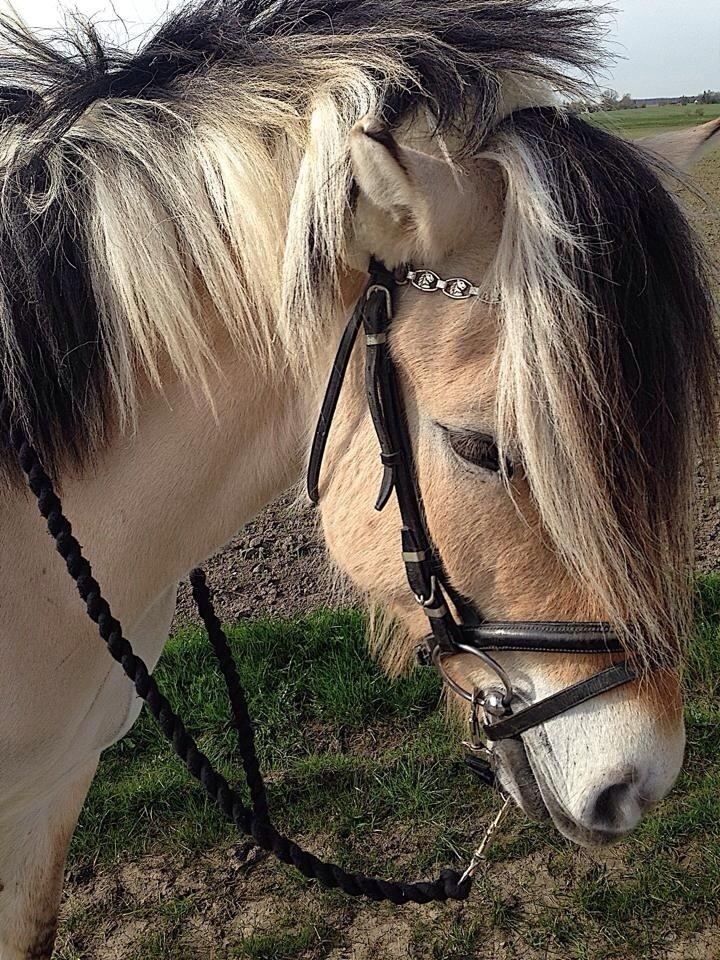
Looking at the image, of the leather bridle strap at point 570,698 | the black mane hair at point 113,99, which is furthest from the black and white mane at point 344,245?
the leather bridle strap at point 570,698

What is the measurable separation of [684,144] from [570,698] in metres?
1.08

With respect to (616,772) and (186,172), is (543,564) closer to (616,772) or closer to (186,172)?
(616,772)

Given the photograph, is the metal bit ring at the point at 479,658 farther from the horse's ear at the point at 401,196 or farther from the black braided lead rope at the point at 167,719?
the horse's ear at the point at 401,196

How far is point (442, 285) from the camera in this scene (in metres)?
1.31

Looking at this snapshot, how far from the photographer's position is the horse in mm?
1258

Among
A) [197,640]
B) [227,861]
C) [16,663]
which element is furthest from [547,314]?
[197,640]

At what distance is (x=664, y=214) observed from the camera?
1.31 m


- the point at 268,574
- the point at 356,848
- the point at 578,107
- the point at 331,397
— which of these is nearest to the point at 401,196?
the point at 331,397

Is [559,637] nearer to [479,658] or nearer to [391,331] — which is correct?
[479,658]

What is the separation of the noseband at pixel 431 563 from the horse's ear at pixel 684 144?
0.55 m

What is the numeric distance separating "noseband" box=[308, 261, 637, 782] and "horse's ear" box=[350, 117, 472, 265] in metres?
0.06

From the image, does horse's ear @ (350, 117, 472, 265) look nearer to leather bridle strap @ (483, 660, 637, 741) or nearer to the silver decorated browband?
the silver decorated browband

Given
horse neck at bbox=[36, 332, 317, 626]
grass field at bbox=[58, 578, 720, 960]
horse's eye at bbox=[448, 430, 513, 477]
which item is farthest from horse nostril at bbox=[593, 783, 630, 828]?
grass field at bbox=[58, 578, 720, 960]

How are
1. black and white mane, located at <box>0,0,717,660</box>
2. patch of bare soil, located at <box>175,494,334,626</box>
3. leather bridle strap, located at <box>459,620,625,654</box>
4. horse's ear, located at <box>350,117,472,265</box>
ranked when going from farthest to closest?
patch of bare soil, located at <box>175,494,334,626</box> → leather bridle strap, located at <box>459,620,625,654</box> → black and white mane, located at <box>0,0,717,660</box> → horse's ear, located at <box>350,117,472,265</box>
